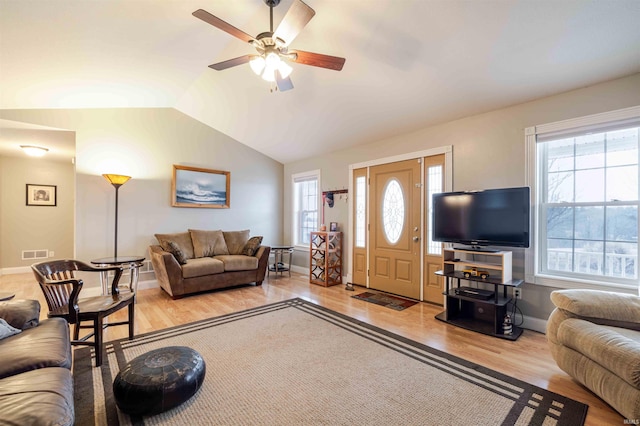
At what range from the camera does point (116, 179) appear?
4.12m

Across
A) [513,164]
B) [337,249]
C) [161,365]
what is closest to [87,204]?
[161,365]

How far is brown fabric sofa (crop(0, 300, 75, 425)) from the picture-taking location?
1.07m

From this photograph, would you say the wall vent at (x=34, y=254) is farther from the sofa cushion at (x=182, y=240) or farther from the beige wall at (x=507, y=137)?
the beige wall at (x=507, y=137)

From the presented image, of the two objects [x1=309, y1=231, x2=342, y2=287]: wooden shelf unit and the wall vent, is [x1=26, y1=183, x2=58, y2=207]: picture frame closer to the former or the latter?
the wall vent

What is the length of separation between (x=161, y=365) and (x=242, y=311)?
182 centimetres

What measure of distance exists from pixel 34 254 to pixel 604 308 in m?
8.80

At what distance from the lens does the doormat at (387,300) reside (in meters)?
3.84

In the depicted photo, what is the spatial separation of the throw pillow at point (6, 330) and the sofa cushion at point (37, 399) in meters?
0.57

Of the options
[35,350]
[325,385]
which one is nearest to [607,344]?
[325,385]

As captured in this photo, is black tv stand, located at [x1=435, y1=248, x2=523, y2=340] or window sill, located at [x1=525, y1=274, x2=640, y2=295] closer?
window sill, located at [x1=525, y1=274, x2=640, y2=295]

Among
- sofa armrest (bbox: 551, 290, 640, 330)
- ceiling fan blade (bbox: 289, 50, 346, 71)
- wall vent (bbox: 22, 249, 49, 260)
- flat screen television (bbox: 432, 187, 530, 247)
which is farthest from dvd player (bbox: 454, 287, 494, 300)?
wall vent (bbox: 22, 249, 49, 260)

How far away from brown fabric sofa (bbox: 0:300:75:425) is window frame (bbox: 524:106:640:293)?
12.5 ft

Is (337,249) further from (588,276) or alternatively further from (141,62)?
(141,62)

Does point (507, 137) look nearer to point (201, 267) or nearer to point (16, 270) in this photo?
point (201, 267)
